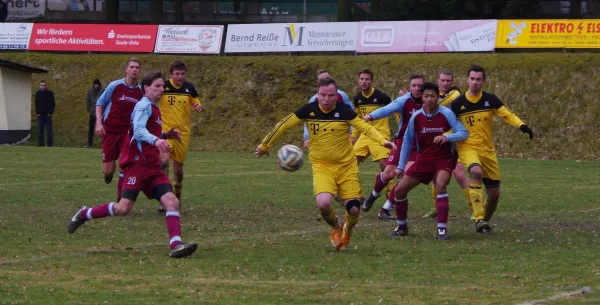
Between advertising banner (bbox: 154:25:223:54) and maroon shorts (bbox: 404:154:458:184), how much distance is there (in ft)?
88.9

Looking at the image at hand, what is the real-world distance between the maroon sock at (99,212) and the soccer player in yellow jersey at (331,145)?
174cm

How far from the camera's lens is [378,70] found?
117 ft

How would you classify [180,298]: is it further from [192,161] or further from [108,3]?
[108,3]

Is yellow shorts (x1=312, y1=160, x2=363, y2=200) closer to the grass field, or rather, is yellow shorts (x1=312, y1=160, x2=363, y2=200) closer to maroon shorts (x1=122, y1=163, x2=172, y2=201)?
the grass field

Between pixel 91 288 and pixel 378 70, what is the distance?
27.9 metres

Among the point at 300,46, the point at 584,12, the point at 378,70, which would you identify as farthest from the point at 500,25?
the point at 584,12

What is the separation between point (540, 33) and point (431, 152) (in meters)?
23.7

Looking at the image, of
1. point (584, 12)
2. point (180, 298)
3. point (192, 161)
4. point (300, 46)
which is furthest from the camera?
point (584, 12)

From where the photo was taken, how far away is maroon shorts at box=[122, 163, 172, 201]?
35.2ft

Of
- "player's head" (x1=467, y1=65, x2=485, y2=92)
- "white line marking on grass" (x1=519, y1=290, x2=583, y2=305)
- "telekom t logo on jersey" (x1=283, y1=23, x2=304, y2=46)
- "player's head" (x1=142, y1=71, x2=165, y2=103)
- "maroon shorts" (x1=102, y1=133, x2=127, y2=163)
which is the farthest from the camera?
"telekom t logo on jersey" (x1=283, y1=23, x2=304, y2=46)

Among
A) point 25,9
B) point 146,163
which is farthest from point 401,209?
point 25,9

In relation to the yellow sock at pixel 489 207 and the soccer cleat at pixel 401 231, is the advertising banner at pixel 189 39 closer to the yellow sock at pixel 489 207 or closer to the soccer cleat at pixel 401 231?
the yellow sock at pixel 489 207

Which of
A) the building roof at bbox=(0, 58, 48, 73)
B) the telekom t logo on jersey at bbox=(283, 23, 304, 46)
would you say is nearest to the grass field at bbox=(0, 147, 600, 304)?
the building roof at bbox=(0, 58, 48, 73)

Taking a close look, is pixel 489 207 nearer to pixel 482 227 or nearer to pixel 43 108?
pixel 482 227
